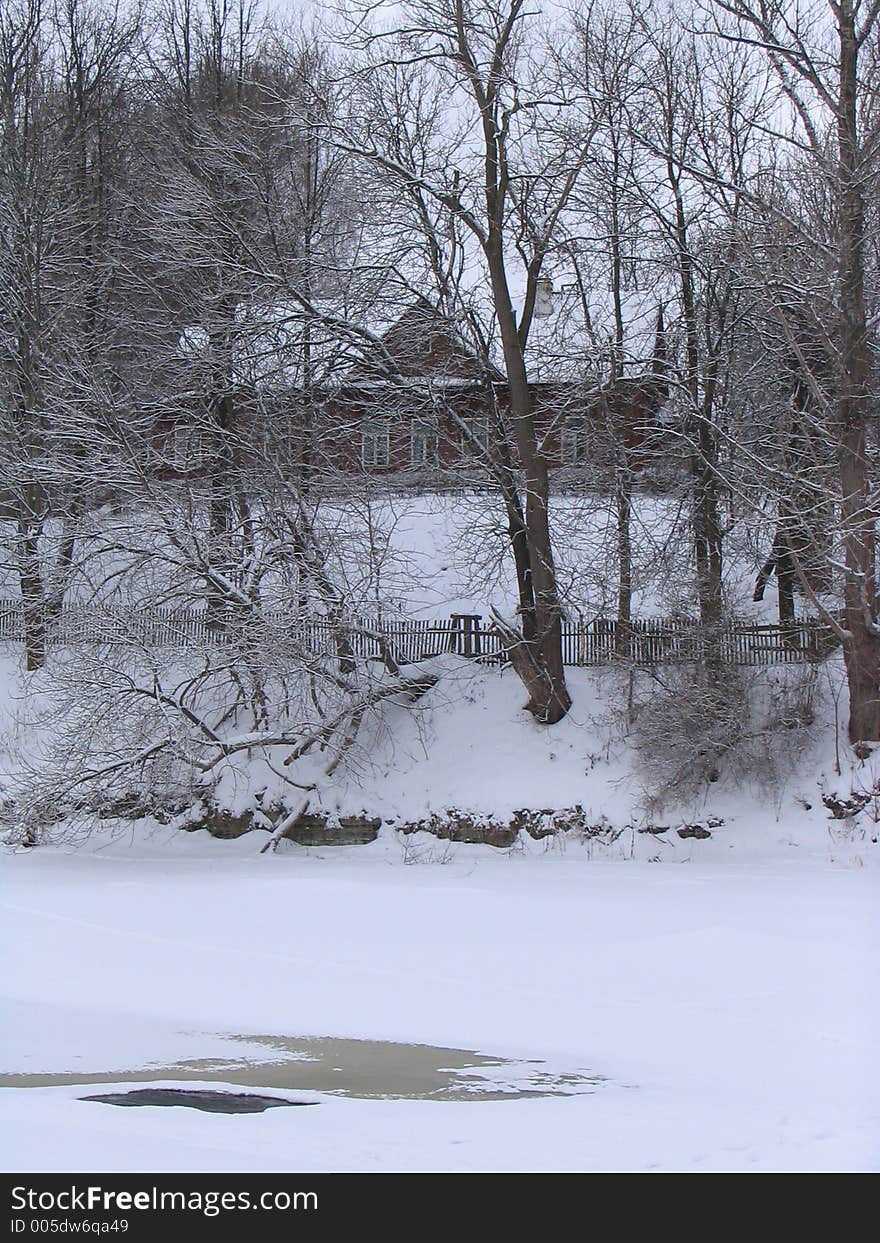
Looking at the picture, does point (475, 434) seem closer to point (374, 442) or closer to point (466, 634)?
point (374, 442)

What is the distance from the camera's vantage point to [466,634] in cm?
2245

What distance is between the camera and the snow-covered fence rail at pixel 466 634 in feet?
61.2

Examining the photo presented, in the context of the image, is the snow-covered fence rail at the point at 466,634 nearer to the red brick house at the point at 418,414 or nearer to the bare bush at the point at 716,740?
the bare bush at the point at 716,740

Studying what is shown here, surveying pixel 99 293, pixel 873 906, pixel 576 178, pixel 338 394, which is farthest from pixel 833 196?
pixel 99 293

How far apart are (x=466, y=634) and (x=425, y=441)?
3968 mm

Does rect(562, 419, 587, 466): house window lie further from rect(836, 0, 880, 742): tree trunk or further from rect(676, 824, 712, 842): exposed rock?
rect(676, 824, 712, 842): exposed rock

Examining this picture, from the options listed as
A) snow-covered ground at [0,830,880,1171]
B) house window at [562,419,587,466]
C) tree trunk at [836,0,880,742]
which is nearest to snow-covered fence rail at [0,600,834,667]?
tree trunk at [836,0,880,742]

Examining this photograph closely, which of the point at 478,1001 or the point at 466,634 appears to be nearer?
the point at 478,1001

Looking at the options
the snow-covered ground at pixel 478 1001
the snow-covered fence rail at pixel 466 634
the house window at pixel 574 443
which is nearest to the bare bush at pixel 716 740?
the snow-covered fence rail at pixel 466 634

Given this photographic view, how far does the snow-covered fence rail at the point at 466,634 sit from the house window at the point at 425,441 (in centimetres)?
306

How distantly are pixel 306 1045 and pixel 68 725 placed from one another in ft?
40.6

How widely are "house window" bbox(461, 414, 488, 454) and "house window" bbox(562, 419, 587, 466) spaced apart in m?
1.52

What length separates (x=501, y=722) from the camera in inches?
818

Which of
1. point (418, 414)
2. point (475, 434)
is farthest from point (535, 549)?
point (418, 414)
